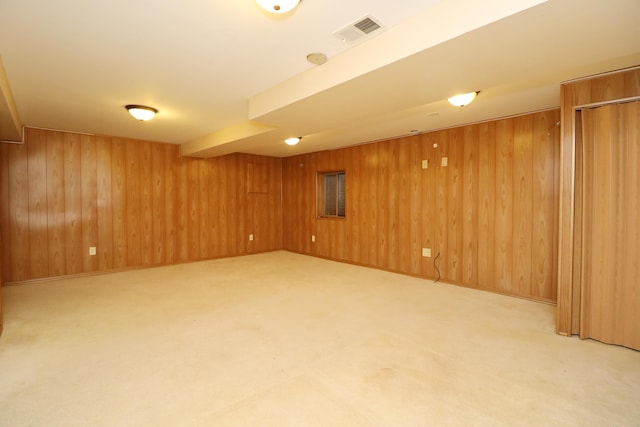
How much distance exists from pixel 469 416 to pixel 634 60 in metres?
2.80

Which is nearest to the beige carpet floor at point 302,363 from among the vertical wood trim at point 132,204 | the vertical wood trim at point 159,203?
the vertical wood trim at point 132,204

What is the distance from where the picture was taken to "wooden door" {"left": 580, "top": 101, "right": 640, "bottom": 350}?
7.85ft

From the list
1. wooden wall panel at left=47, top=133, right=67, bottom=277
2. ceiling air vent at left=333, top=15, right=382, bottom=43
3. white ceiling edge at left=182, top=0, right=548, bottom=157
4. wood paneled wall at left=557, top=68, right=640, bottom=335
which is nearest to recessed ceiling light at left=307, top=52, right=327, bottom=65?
white ceiling edge at left=182, top=0, right=548, bottom=157

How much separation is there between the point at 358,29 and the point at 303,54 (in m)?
0.50

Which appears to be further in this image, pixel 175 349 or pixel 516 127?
pixel 516 127

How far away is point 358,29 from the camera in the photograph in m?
1.92

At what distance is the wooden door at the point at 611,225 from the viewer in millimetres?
2393

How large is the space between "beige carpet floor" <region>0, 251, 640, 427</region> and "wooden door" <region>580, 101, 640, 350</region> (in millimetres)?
231

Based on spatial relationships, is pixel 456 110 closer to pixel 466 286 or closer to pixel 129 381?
pixel 466 286

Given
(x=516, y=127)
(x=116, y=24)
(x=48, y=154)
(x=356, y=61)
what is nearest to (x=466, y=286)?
(x=516, y=127)

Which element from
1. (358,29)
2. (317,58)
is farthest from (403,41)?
(317,58)

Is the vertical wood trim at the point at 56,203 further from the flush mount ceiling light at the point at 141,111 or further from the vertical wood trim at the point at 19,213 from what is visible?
the flush mount ceiling light at the point at 141,111

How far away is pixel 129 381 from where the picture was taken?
1994mm

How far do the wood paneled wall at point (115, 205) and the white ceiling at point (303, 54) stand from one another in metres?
1.30
